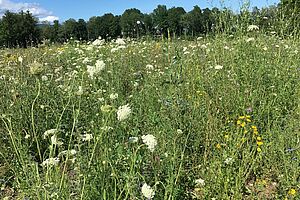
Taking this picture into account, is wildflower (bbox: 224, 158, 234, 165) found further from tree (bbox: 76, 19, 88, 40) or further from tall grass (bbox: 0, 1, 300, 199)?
tree (bbox: 76, 19, 88, 40)

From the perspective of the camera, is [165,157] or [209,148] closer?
[165,157]

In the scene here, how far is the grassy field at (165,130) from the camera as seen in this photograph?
2.15m

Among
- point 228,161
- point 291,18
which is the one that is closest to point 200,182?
point 228,161

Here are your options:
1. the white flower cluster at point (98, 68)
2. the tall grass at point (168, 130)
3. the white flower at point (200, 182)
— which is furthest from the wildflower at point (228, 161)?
the white flower cluster at point (98, 68)

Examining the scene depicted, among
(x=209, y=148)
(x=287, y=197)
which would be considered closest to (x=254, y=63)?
(x=209, y=148)

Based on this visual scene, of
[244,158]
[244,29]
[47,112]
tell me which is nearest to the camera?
[244,158]

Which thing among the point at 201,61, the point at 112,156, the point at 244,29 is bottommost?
the point at 112,156

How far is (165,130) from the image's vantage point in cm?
280

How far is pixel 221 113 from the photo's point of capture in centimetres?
362

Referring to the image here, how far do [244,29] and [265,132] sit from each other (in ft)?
6.71

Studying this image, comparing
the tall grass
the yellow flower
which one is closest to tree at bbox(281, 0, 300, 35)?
the tall grass

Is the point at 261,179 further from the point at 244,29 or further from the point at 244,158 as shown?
the point at 244,29

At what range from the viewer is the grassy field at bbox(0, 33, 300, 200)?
2154 mm

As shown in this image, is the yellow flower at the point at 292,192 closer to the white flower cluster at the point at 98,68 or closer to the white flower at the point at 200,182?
the white flower at the point at 200,182
